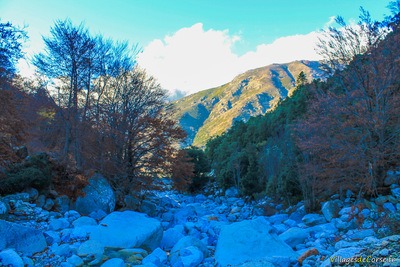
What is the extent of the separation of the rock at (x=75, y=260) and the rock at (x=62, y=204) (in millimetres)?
5805

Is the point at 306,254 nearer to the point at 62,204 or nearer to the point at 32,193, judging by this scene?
the point at 62,204

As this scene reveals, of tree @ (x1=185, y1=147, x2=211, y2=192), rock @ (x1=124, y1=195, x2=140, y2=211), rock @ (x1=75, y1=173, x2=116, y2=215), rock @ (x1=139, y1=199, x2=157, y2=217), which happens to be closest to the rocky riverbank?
rock @ (x1=75, y1=173, x2=116, y2=215)

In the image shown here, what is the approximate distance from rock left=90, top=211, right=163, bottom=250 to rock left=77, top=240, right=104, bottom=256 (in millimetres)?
252

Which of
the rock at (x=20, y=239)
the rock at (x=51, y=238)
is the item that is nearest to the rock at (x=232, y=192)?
the rock at (x=51, y=238)

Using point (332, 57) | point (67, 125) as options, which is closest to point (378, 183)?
point (332, 57)

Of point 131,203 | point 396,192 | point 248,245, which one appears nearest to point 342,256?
point 248,245

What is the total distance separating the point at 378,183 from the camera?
37.0ft

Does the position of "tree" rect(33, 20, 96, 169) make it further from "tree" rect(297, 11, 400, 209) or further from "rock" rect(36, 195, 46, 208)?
"tree" rect(297, 11, 400, 209)

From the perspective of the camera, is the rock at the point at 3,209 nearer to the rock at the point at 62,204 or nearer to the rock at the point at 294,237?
the rock at the point at 62,204

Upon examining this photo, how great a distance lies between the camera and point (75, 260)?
20.2ft

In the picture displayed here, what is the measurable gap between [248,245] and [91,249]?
138 inches

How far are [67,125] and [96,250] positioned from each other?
33.5 feet

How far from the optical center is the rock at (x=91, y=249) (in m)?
6.58

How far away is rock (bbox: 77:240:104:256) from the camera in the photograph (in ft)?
21.6
